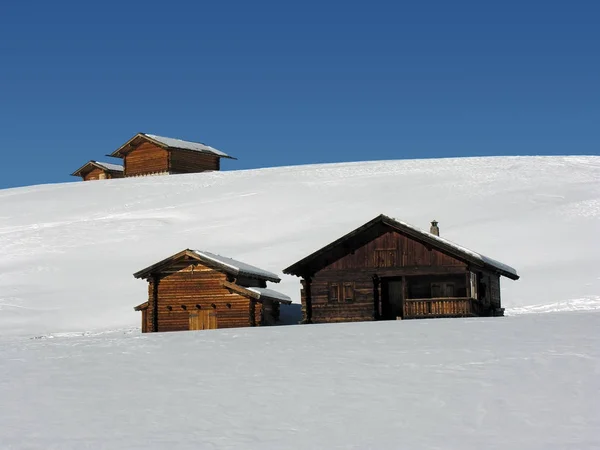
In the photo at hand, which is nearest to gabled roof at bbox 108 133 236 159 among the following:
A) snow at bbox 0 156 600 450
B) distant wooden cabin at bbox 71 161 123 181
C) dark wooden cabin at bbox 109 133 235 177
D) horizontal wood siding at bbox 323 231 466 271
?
dark wooden cabin at bbox 109 133 235 177

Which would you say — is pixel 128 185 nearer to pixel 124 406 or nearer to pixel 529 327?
pixel 529 327

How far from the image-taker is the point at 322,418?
17.8 m

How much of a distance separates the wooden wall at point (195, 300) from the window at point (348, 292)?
3.73m

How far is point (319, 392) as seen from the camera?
20.1 m

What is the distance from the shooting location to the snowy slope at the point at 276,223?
4894cm

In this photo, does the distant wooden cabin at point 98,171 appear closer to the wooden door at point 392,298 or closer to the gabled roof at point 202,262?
the gabled roof at point 202,262

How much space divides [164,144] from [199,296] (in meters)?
49.5

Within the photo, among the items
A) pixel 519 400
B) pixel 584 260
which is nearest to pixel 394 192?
pixel 584 260

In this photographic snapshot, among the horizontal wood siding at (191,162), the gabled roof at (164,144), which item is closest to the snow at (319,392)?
the gabled roof at (164,144)

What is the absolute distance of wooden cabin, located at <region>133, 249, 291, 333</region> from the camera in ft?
131

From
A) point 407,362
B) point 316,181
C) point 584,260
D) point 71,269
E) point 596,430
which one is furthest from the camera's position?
point 316,181

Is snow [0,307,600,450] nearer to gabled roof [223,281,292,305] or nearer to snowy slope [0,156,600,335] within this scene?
gabled roof [223,281,292,305]

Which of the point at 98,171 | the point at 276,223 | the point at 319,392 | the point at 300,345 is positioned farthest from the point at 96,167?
the point at 319,392

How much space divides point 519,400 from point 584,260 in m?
34.3
